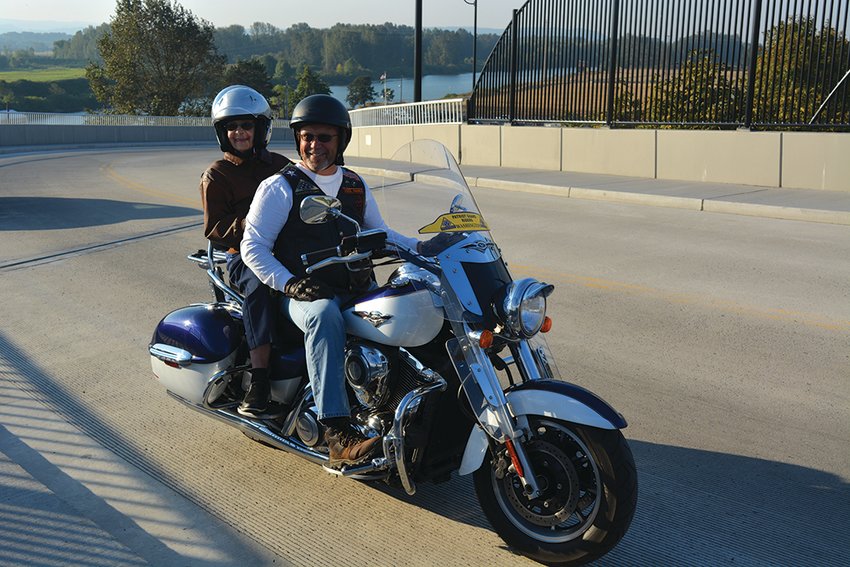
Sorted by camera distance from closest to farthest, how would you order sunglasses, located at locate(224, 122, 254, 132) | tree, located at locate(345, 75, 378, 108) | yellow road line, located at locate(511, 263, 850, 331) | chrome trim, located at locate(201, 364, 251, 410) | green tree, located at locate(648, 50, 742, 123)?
chrome trim, located at locate(201, 364, 251, 410) < sunglasses, located at locate(224, 122, 254, 132) < yellow road line, located at locate(511, 263, 850, 331) < green tree, located at locate(648, 50, 742, 123) < tree, located at locate(345, 75, 378, 108)

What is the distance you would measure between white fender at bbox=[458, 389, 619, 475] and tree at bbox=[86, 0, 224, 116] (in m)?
80.3

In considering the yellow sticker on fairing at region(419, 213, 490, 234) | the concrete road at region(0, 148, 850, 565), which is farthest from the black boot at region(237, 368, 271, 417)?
the yellow sticker on fairing at region(419, 213, 490, 234)

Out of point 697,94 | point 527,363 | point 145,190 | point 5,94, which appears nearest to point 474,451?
point 527,363

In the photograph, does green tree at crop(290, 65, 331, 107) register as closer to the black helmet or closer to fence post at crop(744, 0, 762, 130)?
fence post at crop(744, 0, 762, 130)

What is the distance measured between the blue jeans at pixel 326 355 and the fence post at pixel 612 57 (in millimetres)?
15981

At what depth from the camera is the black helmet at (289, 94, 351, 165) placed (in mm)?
4273

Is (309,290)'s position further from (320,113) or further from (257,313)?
(320,113)

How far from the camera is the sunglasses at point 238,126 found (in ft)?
17.4

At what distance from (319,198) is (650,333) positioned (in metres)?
4.08

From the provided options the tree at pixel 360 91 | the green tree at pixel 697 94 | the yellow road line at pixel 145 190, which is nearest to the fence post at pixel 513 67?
the green tree at pixel 697 94

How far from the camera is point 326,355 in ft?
12.9

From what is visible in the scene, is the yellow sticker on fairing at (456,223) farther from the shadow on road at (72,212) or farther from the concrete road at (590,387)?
the shadow on road at (72,212)

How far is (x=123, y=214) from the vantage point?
14.5m

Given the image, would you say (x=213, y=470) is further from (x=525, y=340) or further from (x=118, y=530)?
(x=525, y=340)
